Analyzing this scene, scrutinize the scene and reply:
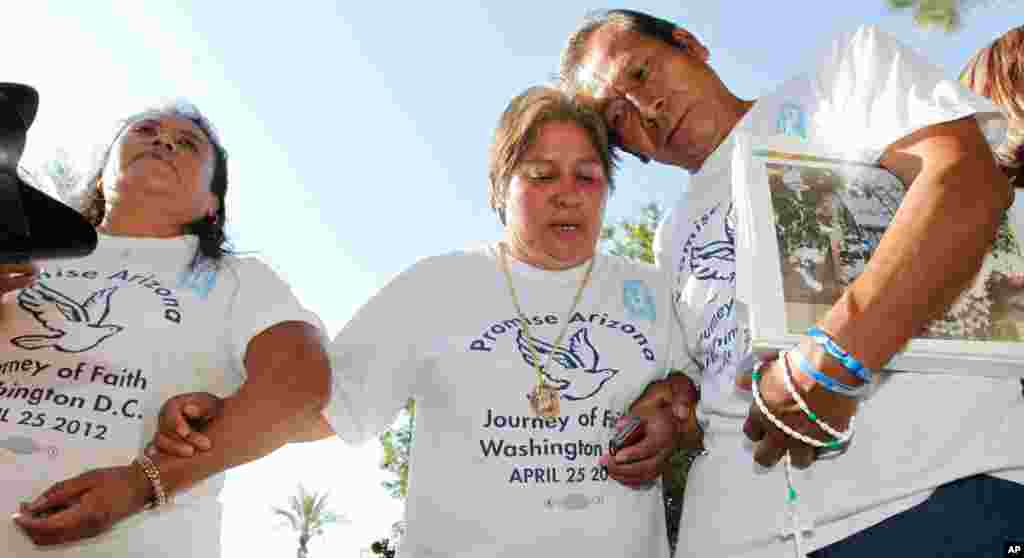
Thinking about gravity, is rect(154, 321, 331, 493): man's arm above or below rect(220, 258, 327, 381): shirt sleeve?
below

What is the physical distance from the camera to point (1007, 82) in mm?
2340

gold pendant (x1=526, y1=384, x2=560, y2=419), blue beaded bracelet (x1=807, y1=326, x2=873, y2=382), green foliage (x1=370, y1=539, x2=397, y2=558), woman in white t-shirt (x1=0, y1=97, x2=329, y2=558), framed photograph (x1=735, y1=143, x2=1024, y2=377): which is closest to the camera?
blue beaded bracelet (x1=807, y1=326, x2=873, y2=382)

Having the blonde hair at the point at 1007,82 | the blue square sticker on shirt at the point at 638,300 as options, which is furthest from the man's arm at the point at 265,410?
the blonde hair at the point at 1007,82

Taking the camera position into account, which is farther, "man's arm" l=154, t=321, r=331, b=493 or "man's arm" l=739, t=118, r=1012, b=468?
"man's arm" l=154, t=321, r=331, b=493

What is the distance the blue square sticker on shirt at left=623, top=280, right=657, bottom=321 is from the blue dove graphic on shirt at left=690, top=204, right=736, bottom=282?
0.34m

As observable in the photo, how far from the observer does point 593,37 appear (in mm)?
2973

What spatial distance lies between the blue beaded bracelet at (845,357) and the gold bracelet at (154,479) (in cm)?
180

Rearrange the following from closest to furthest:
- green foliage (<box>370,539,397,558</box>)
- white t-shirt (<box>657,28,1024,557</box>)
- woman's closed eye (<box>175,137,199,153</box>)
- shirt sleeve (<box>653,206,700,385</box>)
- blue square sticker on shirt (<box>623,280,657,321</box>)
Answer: white t-shirt (<box>657,28,1024,557</box>) < shirt sleeve (<box>653,206,700,385</box>) < blue square sticker on shirt (<box>623,280,657,321</box>) < woman's closed eye (<box>175,137,199,153</box>) < green foliage (<box>370,539,397,558</box>)

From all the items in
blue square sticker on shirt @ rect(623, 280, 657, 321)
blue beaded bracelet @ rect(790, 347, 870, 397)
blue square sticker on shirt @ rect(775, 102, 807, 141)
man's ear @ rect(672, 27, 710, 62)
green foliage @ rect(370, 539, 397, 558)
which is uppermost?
man's ear @ rect(672, 27, 710, 62)

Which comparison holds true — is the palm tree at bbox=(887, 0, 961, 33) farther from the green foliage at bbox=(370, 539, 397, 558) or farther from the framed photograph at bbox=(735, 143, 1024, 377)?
the green foliage at bbox=(370, 539, 397, 558)

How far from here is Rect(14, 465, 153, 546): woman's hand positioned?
221 cm

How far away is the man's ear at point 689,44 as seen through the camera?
2.87 metres

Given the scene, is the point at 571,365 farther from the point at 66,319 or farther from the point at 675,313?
the point at 66,319

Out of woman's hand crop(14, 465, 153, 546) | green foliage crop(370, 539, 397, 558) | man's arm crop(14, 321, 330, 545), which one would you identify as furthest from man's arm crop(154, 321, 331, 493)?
green foliage crop(370, 539, 397, 558)
